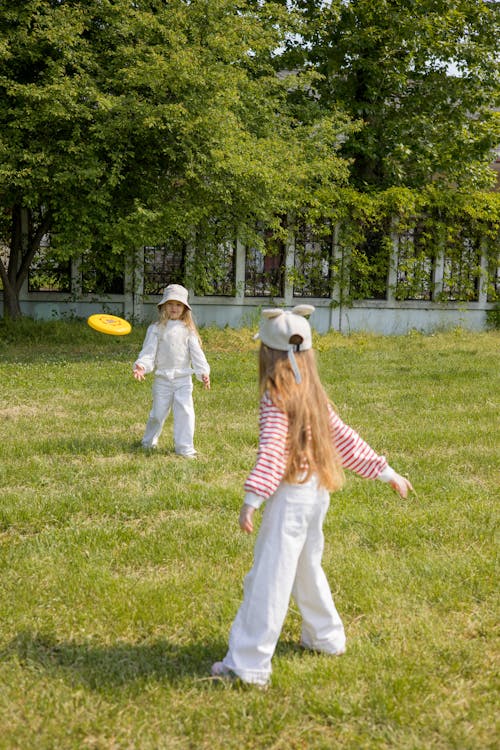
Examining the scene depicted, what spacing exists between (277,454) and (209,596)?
1.28 m

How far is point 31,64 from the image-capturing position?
14.5 meters

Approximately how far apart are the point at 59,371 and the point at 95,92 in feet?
Result: 15.2

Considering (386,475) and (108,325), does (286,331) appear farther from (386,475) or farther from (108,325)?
(108,325)

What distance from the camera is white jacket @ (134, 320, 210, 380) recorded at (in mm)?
7422

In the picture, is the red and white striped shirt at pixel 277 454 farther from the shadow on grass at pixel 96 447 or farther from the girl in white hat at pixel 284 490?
the shadow on grass at pixel 96 447

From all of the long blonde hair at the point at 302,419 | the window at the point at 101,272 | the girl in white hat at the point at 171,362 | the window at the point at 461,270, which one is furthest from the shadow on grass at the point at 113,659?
the window at the point at 461,270

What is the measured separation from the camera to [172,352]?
7457 mm

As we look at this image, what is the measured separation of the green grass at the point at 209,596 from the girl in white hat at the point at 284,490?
0.80ft

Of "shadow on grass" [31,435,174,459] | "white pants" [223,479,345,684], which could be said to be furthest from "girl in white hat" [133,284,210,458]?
"white pants" [223,479,345,684]

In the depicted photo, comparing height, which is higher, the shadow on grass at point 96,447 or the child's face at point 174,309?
the child's face at point 174,309

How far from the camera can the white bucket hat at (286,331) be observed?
337 centimetres

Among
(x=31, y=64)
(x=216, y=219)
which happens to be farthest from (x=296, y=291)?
(x=31, y=64)

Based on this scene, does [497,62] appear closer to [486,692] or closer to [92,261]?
[92,261]

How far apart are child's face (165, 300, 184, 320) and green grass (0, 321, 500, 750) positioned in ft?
4.04
